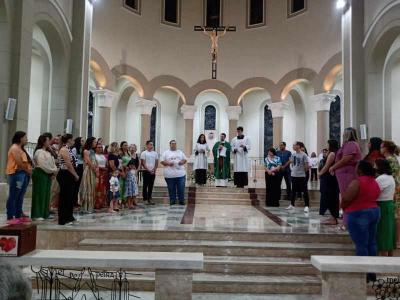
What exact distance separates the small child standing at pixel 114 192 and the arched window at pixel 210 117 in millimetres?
13097

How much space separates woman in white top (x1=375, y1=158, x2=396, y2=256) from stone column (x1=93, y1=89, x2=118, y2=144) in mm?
12977

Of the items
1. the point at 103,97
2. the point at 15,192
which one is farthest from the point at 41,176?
the point at 103,97

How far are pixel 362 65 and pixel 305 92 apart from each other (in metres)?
7.72

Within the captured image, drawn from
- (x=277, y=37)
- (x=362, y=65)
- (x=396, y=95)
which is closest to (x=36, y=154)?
(x=362, y=65)

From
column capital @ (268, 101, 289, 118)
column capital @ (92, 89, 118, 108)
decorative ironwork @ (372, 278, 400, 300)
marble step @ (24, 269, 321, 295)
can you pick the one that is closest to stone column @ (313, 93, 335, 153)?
column capital @ (268, 101, 289, 118)

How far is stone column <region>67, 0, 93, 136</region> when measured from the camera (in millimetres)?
12266

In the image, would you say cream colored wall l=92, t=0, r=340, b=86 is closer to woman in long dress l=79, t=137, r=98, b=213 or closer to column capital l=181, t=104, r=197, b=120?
column capital l=181, t=104, r=197, b=120

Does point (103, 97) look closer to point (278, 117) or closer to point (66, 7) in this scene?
point (66, 7)

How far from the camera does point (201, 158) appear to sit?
12250 mm

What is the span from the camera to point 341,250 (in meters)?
5.80

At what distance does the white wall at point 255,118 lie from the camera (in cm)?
2083

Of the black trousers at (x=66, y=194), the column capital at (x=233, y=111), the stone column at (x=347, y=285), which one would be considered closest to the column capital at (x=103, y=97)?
the column capital at (x=233, y=111)

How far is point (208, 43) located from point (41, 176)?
13.2 m

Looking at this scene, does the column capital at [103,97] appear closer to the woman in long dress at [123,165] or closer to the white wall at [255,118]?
the white wall at [255,118]
